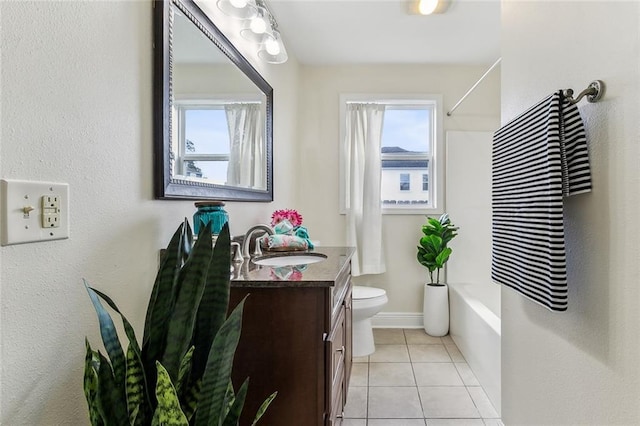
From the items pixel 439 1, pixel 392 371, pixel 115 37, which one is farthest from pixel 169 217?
pixel 439 1

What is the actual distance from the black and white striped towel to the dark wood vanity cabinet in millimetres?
669

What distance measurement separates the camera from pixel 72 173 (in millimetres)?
846

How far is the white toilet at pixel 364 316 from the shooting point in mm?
2586

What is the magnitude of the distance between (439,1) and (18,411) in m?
2.63

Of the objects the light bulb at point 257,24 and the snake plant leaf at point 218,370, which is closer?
the snake plant leaf at point 218,370

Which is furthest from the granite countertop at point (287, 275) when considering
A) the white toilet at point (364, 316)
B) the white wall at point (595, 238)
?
the white toilet at point (364, 316)

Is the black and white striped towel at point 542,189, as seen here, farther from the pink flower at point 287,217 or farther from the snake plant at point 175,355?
the pink flower at point 287,217

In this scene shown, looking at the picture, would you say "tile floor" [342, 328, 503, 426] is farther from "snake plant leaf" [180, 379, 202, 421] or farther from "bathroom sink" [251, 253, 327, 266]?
"snake plant leaf" [180, 379, 202, 421]

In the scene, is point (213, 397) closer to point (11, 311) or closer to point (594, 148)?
point (11, 311)

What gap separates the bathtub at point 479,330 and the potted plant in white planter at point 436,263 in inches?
2.8

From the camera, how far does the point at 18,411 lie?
0.71m

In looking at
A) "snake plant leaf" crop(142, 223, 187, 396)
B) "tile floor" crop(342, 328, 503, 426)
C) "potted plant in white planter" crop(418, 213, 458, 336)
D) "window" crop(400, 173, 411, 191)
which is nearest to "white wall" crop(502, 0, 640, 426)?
"tile floor" crop(342, 328, 503, 426)

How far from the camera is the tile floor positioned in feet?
6.48

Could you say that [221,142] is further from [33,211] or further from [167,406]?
[167,406]
